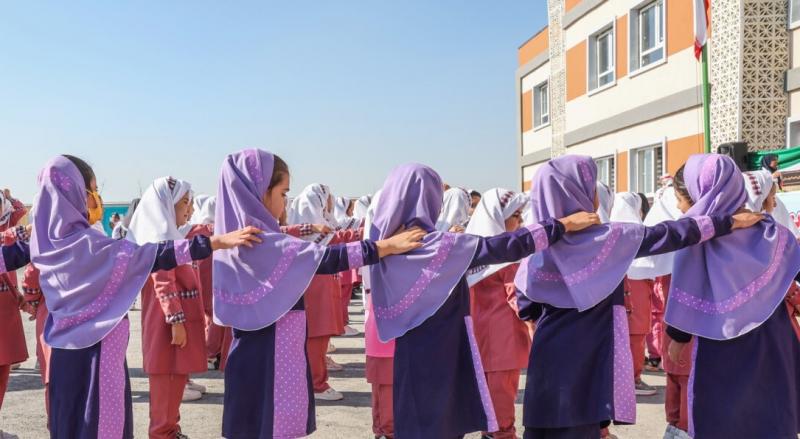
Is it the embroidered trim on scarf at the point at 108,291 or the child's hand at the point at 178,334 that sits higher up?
the embroidered trim on scarf at the point at 108,291

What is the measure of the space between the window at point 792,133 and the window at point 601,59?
4.90 m

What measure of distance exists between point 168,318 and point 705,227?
281 centimetres

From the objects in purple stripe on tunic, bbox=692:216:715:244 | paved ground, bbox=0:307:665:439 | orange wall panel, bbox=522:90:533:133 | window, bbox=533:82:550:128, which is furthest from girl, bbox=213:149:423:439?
orange wall panel, bbox=522:90:533:133

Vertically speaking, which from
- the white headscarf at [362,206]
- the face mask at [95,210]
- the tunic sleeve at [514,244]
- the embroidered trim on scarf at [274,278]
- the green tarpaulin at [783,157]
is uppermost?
the green tarpaulin at [783,157]

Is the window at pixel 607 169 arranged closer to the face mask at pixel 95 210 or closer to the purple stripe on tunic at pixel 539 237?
the purple stripe on tunic at pixel 539 237

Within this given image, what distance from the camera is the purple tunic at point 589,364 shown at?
3080 mm

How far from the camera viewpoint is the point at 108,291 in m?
3.06

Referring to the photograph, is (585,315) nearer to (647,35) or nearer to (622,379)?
(622,379)

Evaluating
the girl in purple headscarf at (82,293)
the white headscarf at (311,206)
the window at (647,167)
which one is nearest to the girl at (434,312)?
the girl in purple headscarf at (82,293)

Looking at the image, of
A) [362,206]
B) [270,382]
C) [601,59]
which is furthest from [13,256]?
[601,59]

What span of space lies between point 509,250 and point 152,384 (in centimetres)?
235

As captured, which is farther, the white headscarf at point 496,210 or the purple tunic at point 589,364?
the white headscarf at point 496,210

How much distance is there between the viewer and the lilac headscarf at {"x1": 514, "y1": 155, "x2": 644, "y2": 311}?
308cm

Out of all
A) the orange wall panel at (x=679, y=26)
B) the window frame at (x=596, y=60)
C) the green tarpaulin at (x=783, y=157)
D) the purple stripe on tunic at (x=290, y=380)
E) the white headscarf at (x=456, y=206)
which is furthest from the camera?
the window frame at (x=596, y=60)
